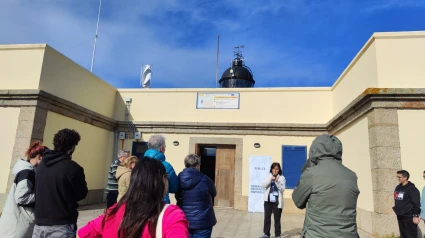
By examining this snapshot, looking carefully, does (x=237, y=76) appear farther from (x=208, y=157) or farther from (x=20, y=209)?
(x=20, y=209)

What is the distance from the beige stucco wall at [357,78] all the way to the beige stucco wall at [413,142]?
0.94 meters

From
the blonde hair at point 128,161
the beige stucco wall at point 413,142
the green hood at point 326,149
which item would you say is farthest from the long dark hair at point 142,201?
the beige stucco wall at point 413,142

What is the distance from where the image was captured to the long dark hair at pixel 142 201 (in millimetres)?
1370

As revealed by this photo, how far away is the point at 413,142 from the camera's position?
6.12 m

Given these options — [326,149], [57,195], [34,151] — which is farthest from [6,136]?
[326,149]

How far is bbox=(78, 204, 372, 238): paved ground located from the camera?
6.53 meters

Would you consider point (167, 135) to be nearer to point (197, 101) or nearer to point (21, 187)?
point (197, 101)

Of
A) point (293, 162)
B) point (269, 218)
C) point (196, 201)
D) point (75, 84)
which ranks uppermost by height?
point (75, 84)

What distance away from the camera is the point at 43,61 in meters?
7.91

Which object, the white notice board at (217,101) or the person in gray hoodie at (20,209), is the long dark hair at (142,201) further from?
the white notice board at (217,101)

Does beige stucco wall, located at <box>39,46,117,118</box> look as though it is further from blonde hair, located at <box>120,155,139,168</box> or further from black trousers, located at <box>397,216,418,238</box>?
black trousers, located at <box>397,216,418,238</box>

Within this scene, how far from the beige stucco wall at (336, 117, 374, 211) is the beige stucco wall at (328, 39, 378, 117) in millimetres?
841

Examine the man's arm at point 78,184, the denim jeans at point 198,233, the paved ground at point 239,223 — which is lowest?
the paved ground at point 239,223

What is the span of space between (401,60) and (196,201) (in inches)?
229
